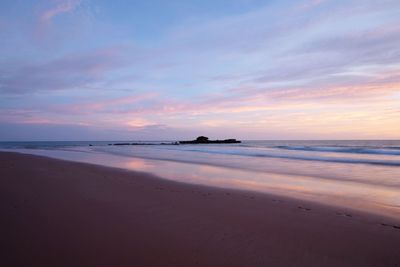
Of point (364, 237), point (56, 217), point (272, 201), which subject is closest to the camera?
point (364, 237)

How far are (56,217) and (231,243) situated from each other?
338 cm

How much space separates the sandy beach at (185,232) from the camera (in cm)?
376

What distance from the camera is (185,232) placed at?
186 inches

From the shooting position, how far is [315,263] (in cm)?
370

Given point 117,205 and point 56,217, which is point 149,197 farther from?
point 56,217

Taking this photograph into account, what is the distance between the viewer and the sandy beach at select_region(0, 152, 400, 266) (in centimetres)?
376

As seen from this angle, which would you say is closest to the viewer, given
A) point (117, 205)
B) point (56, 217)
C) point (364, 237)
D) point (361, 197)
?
point (364, 237)

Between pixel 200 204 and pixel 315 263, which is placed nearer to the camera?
pixel 315 263

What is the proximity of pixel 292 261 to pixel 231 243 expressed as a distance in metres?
0.91

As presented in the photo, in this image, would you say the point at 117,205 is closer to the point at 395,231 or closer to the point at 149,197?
the point at 149,197

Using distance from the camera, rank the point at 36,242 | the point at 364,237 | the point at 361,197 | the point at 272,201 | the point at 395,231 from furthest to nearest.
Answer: the point at 361,197
the point at 272,201
the point at 395,231
the point at 364,237
the point at 36,242

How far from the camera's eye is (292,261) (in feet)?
12.3

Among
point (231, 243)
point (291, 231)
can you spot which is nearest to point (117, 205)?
point (231, 243)

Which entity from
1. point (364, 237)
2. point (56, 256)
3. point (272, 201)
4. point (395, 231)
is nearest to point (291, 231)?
point (364, 237)
